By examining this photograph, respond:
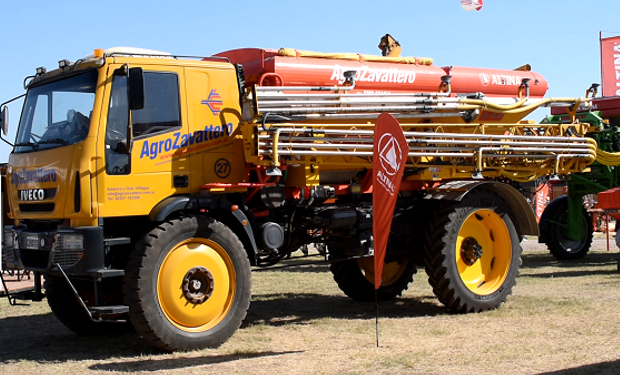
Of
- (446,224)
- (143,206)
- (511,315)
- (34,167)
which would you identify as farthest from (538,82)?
(34,167)

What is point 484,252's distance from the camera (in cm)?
951

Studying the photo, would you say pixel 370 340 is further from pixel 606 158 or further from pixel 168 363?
pixel 606 158

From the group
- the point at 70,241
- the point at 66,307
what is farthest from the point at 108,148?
the point at 66,307

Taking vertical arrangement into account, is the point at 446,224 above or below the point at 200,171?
below

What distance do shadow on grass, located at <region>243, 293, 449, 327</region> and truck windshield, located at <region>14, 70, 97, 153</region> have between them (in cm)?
301

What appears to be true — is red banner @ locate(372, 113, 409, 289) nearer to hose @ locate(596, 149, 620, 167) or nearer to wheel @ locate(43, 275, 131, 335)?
wheel @ locate(43, 275, 131, 335)

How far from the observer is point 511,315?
8.69 meters

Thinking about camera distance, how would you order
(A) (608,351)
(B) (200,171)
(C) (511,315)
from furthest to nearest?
(C) (511,315) → (B) (200,171) → (A) (608,351)

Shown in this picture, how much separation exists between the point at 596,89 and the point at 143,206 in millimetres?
6605

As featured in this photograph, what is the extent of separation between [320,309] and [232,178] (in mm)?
2628

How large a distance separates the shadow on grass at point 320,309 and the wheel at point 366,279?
12cm

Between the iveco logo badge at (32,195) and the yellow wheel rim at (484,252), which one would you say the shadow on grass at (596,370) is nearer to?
the yellow wheel rim at (484,252)

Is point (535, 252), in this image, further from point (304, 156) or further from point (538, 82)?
point (304, 156)

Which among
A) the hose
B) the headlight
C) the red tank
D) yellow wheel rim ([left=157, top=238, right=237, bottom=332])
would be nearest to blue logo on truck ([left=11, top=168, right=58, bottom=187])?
the headlight
